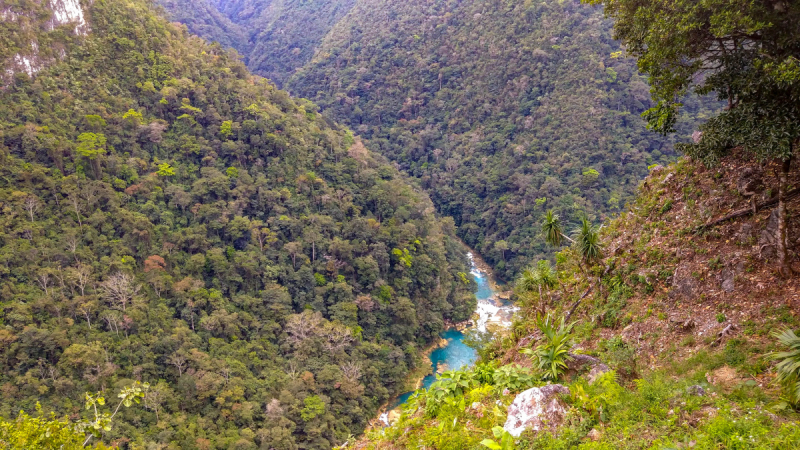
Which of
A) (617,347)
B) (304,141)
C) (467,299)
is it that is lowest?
(467,299)

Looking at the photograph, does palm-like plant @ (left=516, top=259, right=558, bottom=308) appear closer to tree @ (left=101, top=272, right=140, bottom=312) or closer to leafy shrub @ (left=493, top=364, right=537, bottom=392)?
leafy shrub @ (left=493, top=364, right=537, bottom=392)

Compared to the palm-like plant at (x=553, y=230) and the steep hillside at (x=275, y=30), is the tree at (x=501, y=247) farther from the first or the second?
the steep hillside at (x=275, y=30)

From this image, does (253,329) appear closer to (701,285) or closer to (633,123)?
(701,285)

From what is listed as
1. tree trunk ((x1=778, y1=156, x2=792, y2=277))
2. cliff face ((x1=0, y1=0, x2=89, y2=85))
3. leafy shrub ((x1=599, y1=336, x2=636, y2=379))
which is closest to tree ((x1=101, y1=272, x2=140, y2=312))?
cliff face ((x1=0, y1=0, x2=89, y2=85))

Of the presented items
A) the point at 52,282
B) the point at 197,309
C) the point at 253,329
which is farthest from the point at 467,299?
the point at 52,282

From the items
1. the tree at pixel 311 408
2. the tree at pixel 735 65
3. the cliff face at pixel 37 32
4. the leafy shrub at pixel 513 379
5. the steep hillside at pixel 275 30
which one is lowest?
the tree at pixel 311 408

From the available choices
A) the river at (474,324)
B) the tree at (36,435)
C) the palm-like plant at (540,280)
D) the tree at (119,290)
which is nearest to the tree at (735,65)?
the palm-like plant at (540,280)

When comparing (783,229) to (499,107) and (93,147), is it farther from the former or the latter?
(499,107)
